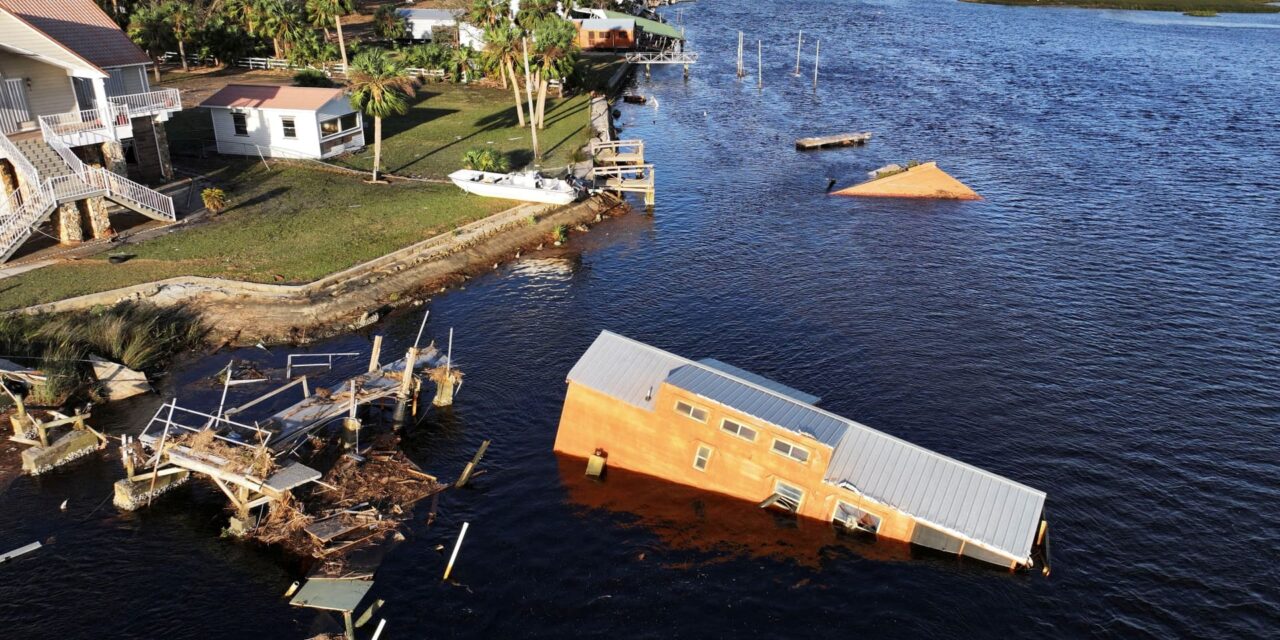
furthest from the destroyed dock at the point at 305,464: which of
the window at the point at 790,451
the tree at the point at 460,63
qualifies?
the tree at the point at 460,63

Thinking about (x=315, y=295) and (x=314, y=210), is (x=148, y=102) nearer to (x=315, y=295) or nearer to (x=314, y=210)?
(x=314, y=210)

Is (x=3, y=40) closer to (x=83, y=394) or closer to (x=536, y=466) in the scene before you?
(x=83, y=394)

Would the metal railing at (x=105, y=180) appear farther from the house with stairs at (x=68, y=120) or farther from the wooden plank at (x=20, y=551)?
the wooden plank at (x=20, y=551)

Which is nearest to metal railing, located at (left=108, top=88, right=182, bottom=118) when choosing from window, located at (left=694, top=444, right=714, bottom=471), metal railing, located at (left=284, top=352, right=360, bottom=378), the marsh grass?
the marsh grass

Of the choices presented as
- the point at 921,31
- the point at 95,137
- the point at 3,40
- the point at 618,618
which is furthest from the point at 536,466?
the point at 921,31

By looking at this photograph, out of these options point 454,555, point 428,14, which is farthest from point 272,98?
point 428,14
